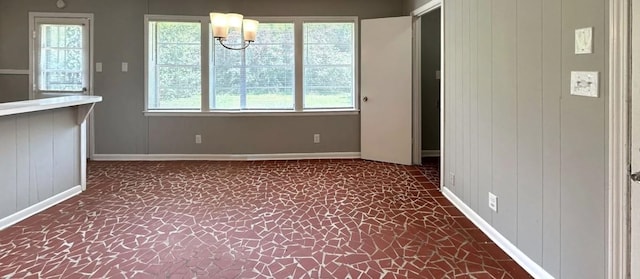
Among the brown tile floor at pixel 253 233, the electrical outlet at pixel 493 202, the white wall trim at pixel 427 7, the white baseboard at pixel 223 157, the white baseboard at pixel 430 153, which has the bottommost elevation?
the brown tile floor at pixel 253 233

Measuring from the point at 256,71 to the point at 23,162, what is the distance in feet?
10.3

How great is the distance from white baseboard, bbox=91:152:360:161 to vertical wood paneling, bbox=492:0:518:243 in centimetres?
324

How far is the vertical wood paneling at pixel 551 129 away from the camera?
6.84 ft

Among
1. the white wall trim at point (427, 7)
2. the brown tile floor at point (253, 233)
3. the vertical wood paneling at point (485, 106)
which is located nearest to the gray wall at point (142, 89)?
the white wall trim at point (427, 7)

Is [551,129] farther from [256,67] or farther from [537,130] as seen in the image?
[256,67]

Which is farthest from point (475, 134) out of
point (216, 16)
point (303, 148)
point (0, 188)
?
point (0, 188)

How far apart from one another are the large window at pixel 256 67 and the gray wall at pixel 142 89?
6.3 inches

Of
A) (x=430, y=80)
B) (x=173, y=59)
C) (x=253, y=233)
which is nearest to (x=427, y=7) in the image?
(x=430, y=80)

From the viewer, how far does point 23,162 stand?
327cm

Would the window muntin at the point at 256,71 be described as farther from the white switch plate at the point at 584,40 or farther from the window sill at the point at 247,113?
the white switch plate at the point at 584,40

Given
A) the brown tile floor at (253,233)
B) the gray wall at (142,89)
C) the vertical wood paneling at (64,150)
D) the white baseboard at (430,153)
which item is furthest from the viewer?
the white baseboard at (430,153)

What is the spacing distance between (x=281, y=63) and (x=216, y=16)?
1.78 metres

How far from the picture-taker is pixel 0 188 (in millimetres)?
3045

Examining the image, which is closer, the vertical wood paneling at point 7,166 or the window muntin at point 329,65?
the vertical wood paneling at point 7,166
